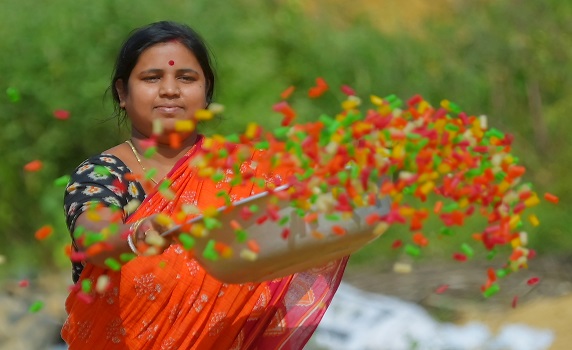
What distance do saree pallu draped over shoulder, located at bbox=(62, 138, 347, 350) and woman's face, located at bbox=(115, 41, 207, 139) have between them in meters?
0.13

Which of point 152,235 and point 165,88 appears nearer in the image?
point 152,235

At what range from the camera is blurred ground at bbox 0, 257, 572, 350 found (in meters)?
5.76

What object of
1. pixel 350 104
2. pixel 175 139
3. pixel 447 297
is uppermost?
pixel 350 104

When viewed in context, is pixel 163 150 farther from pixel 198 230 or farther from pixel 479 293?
pixel 479 293

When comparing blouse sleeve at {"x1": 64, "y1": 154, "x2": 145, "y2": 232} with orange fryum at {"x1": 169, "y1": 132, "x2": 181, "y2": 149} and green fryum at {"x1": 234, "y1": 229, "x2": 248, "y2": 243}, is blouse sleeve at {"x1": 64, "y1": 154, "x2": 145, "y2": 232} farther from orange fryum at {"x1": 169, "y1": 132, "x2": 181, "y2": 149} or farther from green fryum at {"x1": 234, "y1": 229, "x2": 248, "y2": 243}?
green fryum at {"x1": 234, "y1": 229, "x2": 248, "y2": 243}

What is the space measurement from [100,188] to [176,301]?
13.8 inches

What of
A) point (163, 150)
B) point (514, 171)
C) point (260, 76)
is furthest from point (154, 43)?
point (260, 76)

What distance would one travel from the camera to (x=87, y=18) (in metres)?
7.09

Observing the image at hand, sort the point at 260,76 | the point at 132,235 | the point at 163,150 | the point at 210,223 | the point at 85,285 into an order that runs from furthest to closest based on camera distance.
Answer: the point at 260,76 < the point at 163,150 < the point at 85,285 < the point at 132,235 < the point at 210,223

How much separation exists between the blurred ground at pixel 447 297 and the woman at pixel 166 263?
2914mm

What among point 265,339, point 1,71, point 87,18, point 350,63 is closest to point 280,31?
point 350,63

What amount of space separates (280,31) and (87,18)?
5.63ft

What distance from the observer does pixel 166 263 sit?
280 centimetres

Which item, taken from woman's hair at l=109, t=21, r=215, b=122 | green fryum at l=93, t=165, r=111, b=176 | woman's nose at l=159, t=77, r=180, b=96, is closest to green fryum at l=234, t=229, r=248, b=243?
green fryum at l=93, t=165, r=111, b=176
